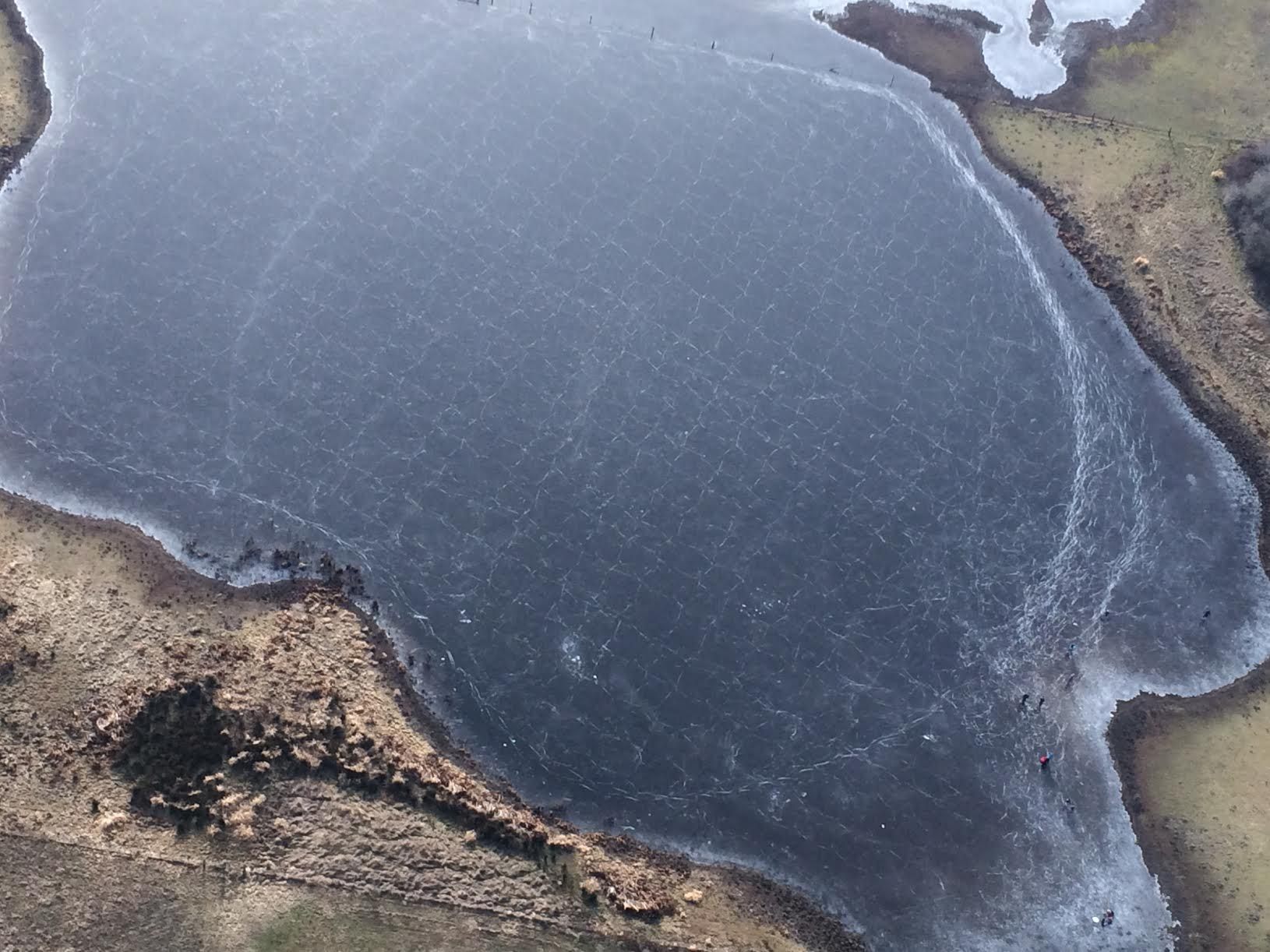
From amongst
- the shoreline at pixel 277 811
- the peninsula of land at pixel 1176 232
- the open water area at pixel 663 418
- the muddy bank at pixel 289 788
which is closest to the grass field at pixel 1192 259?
the peninsula of land at pixel 1176 232

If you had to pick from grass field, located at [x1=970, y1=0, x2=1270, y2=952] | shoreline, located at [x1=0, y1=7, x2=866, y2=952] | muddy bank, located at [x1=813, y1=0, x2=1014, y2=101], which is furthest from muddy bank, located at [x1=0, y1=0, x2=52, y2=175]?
grass field, located at [x1=970, y1=0, x2=1270, y2=952]

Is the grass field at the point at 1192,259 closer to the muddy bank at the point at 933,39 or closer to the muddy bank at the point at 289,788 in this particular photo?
the muddy bank at the point at 933,39

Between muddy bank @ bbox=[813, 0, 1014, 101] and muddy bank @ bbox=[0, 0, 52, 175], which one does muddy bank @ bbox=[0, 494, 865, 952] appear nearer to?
muddy bank @ bbox=[0, 0, 52, 175]

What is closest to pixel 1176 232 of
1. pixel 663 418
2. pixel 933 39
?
pixel 933 39

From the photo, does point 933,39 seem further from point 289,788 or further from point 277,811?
point 277,811

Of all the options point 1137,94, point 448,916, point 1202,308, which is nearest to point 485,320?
point 448,916
